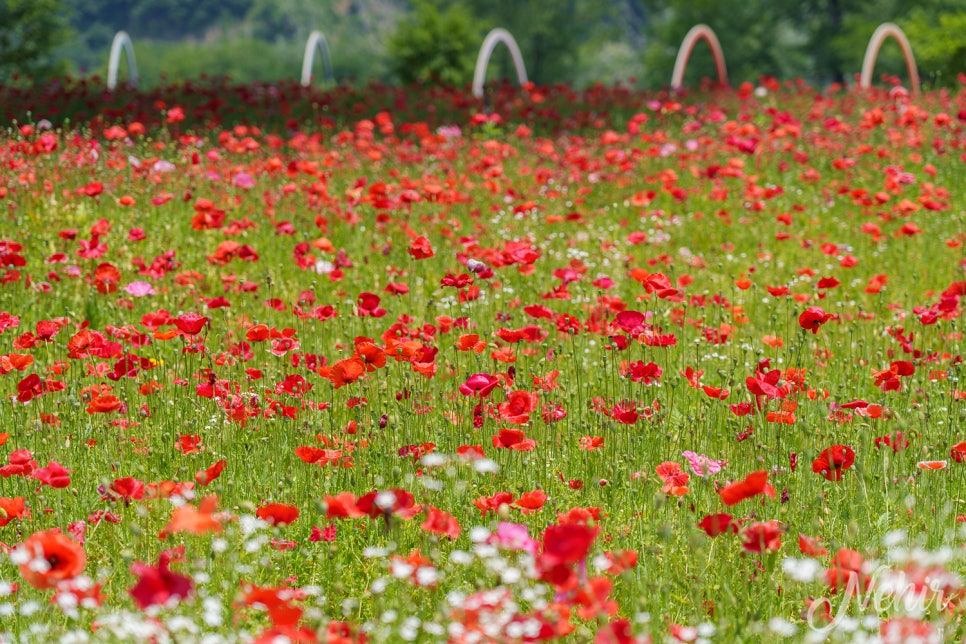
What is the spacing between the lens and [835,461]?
2.93 meters

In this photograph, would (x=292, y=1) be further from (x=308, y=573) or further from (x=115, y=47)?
(x=308, y=573)

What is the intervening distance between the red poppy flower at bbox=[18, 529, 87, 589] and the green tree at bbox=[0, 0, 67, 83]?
35923 millimetres

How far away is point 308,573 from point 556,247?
513 cm

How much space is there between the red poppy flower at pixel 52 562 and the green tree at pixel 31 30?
118 ft

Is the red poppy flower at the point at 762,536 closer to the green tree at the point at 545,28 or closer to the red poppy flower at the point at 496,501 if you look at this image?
the red poppy flower at the point at 496,501

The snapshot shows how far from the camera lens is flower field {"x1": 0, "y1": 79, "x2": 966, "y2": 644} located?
252 centimetres

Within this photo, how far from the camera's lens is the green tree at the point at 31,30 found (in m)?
34.8

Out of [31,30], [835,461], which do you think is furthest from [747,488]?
[31,30]

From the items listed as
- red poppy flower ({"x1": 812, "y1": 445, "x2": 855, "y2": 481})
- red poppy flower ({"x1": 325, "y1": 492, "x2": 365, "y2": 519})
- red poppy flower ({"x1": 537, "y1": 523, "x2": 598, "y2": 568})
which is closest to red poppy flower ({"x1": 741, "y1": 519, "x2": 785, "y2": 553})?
red poppy flower ({"x1": 812, "y1": 445, "x2": 855, "y2": 481})

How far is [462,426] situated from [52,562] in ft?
6.70

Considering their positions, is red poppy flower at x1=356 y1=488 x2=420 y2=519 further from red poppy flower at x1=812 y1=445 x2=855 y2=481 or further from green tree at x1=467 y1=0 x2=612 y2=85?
green tree at x1=467 y1=0 x2=612 y2=85

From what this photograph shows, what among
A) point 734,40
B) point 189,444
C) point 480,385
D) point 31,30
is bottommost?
point 189,444

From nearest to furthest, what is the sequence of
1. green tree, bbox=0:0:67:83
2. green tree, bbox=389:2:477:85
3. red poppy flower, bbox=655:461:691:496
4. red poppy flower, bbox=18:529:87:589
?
red poppy flower, bbox=18:529:87:589 → red poppy flower, bbox=655:461:691:496 → green tree, bbox=0:0:67:83 → green tree, bbox=389:2:477:85

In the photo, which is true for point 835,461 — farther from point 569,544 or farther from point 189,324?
point 189,324
